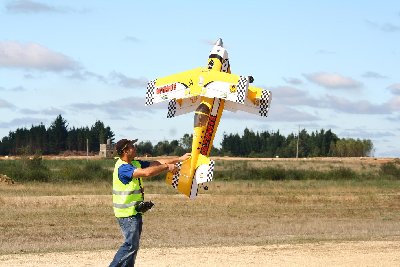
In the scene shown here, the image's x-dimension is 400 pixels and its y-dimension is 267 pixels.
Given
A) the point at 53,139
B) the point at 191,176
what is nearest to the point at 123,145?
the point at 191,176

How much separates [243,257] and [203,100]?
3285mm

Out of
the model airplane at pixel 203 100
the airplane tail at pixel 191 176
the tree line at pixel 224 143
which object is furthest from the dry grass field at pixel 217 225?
the tree line at pixel 224 143

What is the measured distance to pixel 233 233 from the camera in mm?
28250

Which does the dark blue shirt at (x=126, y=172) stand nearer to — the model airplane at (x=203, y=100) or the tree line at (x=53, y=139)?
the model airplane at (x=203, y=100)

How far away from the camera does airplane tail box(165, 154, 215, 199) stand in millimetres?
17422

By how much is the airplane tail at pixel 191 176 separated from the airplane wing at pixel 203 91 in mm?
1343

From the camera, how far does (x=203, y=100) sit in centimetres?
1870

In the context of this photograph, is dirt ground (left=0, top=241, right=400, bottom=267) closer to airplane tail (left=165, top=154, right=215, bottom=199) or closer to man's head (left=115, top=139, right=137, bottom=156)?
airplane tail (left=165, top=154, right=215, bottom=199)

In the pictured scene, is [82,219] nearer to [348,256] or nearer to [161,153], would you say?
[348,256]

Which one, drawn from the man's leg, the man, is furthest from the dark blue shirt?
the man's leg

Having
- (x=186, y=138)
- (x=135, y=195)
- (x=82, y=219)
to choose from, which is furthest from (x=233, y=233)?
(x=186, y=138)

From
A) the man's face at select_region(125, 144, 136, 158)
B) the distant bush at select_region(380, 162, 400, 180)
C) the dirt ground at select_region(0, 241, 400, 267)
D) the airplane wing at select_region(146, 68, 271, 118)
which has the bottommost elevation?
the dirt ground at select_region(0, 241, 400, 267)

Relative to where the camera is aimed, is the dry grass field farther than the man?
Yes

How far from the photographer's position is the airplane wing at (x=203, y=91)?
1781 cm
